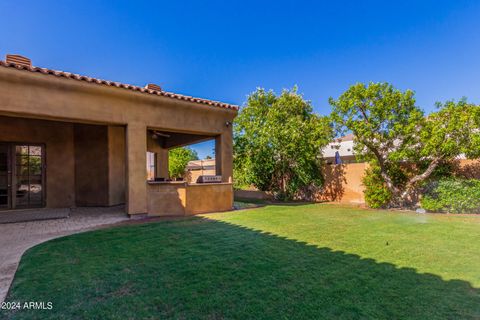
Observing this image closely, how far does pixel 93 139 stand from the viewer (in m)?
11.8

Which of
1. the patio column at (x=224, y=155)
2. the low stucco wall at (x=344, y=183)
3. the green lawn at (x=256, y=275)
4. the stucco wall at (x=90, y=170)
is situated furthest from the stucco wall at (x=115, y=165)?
the low stucco wall at (x=344, y=183)

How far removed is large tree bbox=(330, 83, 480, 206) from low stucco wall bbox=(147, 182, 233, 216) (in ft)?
21.6

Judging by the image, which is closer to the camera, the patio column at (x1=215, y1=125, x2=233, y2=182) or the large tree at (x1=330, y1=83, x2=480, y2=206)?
the large tree at (x1=330, y1=83, x2=480, y2=206)

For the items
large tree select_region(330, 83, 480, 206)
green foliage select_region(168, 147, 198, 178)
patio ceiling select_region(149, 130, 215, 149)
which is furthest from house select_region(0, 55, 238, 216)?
green foliage select_region(168, 147, 198, 178)

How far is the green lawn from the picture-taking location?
116 inches

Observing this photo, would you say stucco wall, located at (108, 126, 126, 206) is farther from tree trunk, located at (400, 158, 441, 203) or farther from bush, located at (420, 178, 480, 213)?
bush, located at (420, 178, 480, 213)

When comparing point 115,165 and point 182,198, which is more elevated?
point 115,165

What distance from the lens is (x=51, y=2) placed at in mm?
10562

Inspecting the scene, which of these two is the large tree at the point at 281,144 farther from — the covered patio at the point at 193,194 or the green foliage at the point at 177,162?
the green foliage at the point at 177,162

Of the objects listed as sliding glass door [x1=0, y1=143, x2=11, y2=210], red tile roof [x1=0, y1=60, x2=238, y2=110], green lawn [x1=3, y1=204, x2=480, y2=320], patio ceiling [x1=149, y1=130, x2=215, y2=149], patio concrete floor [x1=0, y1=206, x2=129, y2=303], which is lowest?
green lawn [x1=3, y1=204, x2=480, y2=320]

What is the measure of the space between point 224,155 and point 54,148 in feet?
24.0

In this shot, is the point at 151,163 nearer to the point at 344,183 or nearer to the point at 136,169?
the point at 136,169

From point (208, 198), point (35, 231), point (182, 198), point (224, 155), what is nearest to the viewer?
point (35, 231)

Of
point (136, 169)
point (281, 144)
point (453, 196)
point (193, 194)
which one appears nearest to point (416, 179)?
point (453, 196)
